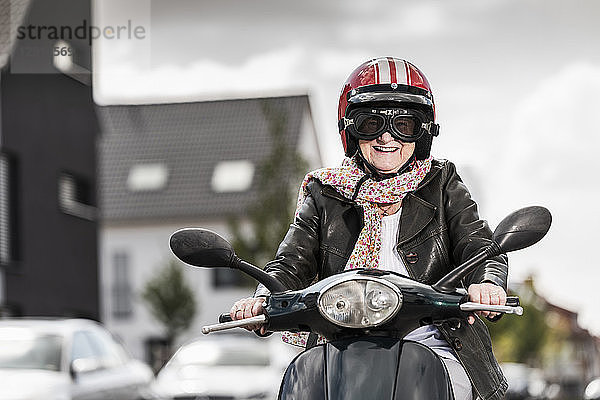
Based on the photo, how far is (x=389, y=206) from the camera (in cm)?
433

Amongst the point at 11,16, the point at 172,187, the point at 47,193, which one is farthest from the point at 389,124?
the point at 172,187

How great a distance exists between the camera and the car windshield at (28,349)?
1143cm

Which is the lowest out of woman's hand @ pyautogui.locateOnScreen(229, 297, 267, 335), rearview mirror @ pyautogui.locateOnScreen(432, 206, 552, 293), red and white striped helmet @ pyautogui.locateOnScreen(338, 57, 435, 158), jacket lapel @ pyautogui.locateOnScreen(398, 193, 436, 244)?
woman's hand @ pyautogui.locateOnScreen(229, 297, 267, 335)

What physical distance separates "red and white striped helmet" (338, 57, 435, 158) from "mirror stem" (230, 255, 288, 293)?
2.40 ft

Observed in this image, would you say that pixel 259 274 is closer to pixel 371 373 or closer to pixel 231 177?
pixel 371 373

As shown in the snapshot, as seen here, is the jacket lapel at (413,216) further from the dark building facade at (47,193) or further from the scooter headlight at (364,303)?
the dark building facade at (47,193)

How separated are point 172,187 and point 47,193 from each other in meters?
19.8

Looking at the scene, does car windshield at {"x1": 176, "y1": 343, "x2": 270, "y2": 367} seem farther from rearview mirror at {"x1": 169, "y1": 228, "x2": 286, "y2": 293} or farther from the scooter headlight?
the scooter headlight

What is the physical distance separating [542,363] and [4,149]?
6122 centimetres

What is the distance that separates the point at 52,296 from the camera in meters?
28.9

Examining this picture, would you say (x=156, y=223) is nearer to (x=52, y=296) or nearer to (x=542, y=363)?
(x=52, y=296)

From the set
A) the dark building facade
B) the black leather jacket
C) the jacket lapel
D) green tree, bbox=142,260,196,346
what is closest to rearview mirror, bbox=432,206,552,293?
the black leather jacket

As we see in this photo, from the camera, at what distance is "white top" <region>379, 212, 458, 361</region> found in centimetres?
401

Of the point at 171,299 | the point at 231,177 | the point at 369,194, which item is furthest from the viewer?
the point at 231,177
